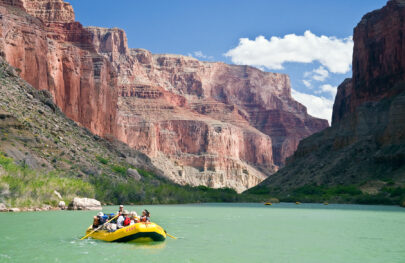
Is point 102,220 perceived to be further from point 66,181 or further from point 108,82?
point 108,82

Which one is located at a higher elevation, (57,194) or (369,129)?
(369,129)

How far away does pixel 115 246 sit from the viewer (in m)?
26.5

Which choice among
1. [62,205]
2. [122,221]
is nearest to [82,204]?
[62,205]

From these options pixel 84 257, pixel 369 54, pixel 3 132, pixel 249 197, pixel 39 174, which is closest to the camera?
pixel 84 257

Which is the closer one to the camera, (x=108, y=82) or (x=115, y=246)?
(x=115, y=246)

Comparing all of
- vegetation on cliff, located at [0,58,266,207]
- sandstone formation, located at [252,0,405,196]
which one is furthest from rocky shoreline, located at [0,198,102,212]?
sandstone formation, located at [252,0,405,196]

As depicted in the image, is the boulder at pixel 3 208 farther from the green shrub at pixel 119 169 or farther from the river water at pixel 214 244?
the green shrub at pixel 119 169

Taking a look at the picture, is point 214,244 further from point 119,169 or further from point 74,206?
point 119,169

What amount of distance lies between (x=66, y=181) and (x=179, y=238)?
30.0 m

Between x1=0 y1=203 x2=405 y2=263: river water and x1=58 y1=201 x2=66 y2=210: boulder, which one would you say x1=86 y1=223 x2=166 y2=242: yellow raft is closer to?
x1=0 y1=203 x2=405 y2=263: river water

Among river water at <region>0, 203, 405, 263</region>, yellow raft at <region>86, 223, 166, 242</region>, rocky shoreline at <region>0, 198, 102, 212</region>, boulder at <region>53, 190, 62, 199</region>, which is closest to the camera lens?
river water at <region>0, 203, 405, 263</region>

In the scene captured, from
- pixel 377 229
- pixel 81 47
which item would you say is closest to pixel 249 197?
pixel 81 47

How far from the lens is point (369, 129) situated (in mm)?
101938

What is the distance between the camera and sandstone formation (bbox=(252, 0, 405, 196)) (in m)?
89.6
